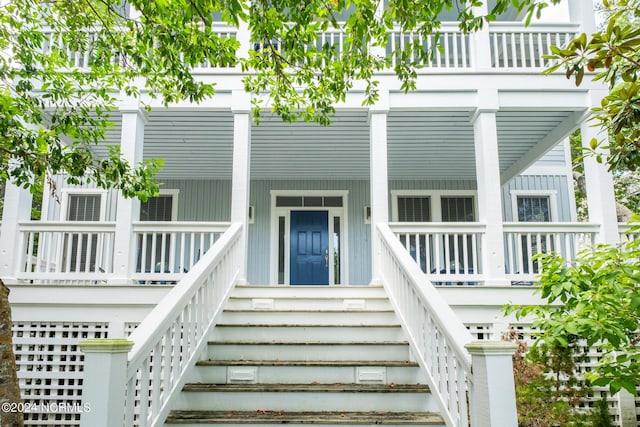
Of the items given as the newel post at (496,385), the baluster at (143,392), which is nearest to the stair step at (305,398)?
the baluster at (143,392)

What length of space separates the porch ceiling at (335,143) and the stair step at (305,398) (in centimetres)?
409

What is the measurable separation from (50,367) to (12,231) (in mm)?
1793

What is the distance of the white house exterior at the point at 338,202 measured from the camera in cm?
538

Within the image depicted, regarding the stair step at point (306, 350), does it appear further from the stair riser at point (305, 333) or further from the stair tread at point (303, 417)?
the stair tread at point (303, 417)

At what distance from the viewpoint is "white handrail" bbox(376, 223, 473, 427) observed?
2.74 meters

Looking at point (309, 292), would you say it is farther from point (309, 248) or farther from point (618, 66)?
point (309, 248)

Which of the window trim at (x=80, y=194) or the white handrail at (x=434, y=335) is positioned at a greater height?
the window trim at (x=80, y=194)

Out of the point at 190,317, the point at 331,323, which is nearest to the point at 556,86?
the point at 331,323

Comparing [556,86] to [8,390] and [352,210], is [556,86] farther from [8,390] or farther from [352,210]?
[8,390]

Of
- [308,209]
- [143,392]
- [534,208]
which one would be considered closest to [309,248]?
[308,209]

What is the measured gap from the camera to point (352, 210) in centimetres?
923

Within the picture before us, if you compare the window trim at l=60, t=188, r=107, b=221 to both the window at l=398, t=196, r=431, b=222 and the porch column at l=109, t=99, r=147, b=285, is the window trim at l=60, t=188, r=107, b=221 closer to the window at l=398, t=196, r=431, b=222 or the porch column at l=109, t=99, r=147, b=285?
the porch column at l=109, t=99, r=147, b=285

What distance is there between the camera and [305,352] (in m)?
4.02

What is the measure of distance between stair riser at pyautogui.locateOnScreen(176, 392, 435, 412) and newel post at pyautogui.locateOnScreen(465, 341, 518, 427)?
108 cm
